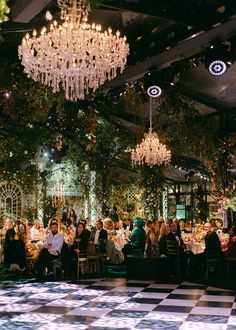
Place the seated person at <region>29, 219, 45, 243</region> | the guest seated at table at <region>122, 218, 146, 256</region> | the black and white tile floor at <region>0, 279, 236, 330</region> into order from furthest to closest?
the seated person at <region>29, 219, 45, 243</region>, the guest seated at table at <region>122, 218, 146, 256</region>, the black and white tile floor at <region>0, 279, 236, 330</region>

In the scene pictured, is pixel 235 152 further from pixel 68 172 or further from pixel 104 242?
pixel 68 172

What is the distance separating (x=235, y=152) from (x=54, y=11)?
697 cm

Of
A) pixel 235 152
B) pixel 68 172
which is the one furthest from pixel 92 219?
pixel 235 152

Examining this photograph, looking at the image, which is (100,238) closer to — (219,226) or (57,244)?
(57,244)

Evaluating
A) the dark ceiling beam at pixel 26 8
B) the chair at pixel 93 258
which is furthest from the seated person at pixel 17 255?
the dark ceiling beam at pixel 26 8

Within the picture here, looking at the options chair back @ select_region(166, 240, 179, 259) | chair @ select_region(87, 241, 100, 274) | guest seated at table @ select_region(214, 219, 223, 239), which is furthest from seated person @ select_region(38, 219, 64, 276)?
guest seated at table @ select_region(214, 219, 223, 239)

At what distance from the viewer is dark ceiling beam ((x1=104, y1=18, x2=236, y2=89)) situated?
7332 mm

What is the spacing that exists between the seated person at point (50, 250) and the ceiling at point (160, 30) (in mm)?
2955

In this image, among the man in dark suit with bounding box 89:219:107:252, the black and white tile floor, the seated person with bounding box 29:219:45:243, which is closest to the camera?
the black and white tile floor

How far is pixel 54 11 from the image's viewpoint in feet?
22.9

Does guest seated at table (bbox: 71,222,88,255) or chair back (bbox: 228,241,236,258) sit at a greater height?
guest seated at table (bbox: 71,222,88,255)

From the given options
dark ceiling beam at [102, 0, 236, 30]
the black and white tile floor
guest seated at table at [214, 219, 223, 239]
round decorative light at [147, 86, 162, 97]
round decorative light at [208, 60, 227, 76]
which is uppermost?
dark ceiling beam at [102, 0, 236, 30]

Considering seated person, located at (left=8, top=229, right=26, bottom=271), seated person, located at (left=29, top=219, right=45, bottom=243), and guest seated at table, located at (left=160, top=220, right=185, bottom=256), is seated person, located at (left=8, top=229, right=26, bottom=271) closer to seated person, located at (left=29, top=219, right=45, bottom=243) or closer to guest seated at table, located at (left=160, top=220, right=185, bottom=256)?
seated person, located at (left=29, top=219, right=45, bottom=243)

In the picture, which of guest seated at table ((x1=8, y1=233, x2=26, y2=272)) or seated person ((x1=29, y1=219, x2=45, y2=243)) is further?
seated person ((x1=29, y1=219, x2=45, y2=243))
